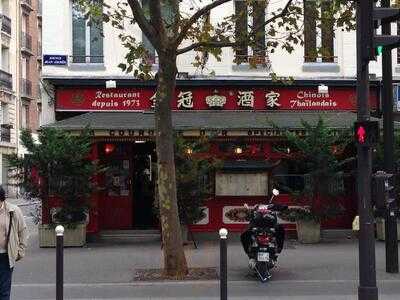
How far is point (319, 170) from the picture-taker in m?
16.1

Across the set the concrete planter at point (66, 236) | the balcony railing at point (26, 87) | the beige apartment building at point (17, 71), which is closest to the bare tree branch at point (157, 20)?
the concrete planter at point (66, 236)

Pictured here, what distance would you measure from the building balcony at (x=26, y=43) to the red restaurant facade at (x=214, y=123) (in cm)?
3710

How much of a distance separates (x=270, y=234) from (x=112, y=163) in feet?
26.4

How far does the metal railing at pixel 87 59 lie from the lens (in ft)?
62.0

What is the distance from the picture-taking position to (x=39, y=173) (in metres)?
16.0

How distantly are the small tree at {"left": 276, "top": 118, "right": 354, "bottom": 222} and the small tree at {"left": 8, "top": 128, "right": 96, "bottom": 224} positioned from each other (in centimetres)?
480

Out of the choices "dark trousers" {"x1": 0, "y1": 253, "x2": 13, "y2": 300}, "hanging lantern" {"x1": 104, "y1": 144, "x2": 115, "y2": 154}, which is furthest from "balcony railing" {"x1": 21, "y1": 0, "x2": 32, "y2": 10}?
"dark trousers" {"x1": 0, "y1": 253, "x2": 13, "y2": 300}

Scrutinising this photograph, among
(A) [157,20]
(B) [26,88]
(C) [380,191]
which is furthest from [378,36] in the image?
(B) [26,88]

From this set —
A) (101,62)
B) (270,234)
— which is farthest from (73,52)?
(270,234)

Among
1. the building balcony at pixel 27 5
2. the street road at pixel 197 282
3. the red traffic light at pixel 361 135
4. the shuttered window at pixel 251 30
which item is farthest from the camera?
the building balcony at pixel 27 5

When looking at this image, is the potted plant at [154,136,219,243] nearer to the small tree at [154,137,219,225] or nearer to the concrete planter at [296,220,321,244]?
the small tree at [154,137,219,225]

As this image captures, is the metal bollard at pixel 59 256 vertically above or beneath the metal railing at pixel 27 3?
beneath

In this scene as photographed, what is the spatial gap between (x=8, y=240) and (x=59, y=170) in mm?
7366

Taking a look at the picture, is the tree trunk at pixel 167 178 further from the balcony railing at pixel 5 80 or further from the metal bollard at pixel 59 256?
the balcony railing at pixel 5 80
